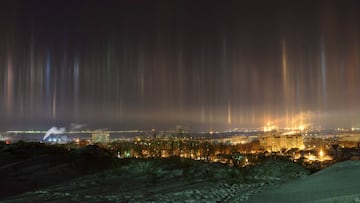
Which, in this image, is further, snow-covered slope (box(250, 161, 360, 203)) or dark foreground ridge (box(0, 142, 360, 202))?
dark foreground ridge (box(0, 142, 360, 202))

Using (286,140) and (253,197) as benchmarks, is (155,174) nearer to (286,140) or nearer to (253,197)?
(253,197)

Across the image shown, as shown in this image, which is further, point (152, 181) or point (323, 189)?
point (152, 181)

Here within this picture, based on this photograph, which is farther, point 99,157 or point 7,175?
point 99,157

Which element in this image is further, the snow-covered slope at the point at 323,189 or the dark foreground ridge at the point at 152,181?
the dark foreground ridge at the point at 152,181

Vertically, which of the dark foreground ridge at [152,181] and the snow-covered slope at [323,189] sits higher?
the snow-covered slope at [323,189]

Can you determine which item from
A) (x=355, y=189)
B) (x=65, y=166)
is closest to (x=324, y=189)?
(x=355, y=189)

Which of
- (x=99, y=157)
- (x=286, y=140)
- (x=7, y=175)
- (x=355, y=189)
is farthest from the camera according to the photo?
(x=286, y=140)

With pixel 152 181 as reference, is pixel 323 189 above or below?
above

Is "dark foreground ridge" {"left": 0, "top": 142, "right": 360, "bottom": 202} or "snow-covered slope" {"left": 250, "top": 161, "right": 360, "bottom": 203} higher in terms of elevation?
"snow-covered slope" {"left": 250, "top": 161, "right": 360, "bottom": 203}
